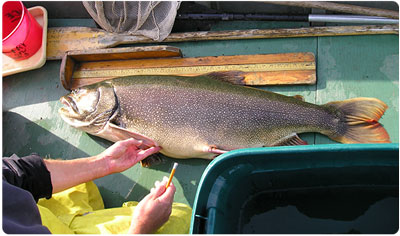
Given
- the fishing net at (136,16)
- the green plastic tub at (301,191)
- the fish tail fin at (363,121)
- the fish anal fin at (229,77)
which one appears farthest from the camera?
the fishing net at (136,16)

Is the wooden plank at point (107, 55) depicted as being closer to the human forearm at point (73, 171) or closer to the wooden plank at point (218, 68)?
the wooden plank at point (218, 68)

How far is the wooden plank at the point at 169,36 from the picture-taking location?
314 cm

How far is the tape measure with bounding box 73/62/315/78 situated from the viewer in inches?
122

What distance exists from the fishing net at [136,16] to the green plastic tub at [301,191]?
63.4 inches

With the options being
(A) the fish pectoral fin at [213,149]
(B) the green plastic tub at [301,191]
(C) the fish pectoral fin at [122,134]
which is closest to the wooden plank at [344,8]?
(A) the fish pectoral fin at [213,149]

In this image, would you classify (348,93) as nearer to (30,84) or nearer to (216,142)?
(216,142)

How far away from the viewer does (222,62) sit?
10.5 feet

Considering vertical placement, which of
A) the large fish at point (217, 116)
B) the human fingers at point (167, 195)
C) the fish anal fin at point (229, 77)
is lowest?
the human fingers at point (167, 195)

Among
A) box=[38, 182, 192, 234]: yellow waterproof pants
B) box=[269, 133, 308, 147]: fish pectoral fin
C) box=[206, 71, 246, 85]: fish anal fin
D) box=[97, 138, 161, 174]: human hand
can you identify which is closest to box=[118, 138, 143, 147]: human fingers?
box=[97, 138, 161, 174]: human hand

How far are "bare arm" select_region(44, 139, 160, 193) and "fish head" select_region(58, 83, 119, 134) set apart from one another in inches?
10.8

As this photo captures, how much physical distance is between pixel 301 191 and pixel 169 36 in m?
1.75

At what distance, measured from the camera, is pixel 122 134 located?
2.90 metres

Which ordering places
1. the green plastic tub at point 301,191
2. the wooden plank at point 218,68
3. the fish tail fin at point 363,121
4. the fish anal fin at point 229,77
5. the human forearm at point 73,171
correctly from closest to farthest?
the green plastic tub at point 301,191
the human forearm at point 73,171
the fish tail fin at point 363,121
the fish anal fin at point 229,77
the wooden plank at point 218,68

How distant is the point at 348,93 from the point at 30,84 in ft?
9.02
